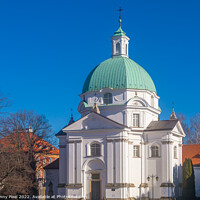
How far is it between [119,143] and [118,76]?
8637mm

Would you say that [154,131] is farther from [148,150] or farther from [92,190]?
[92,190]

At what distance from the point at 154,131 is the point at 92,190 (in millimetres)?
9529

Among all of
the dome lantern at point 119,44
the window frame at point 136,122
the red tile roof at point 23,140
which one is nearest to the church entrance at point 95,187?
the window frame at point 136,122

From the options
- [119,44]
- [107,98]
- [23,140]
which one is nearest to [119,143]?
[107,98]

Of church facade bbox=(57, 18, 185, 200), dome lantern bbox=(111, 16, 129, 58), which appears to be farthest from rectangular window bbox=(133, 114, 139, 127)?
dome lantern bbox=(111, 16, 129, 58)

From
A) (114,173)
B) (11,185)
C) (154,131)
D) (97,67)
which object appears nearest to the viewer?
(11,185)

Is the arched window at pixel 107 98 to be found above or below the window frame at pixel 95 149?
above

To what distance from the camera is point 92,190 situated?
49.6 metres

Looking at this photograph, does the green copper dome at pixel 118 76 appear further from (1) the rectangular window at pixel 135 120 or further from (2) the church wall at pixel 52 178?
(2) the church wall at pixel 52 178

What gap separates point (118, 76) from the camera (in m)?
53.1

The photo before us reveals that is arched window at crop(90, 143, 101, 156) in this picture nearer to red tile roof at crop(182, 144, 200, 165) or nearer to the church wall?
the church wall

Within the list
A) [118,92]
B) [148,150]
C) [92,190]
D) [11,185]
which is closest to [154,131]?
[148,150]

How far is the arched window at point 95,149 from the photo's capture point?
49719 mm

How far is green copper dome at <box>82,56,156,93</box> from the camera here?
173ft
